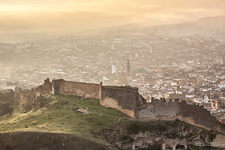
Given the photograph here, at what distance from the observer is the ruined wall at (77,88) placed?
3903 centimetres

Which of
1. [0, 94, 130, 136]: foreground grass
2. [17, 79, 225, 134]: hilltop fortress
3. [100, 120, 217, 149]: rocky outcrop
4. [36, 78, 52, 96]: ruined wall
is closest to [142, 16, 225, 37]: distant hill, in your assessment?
[36, 78, 52, 96]: ruined wall

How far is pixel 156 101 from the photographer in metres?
34.5

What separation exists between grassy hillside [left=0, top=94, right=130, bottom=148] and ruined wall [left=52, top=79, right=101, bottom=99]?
1.00 metres

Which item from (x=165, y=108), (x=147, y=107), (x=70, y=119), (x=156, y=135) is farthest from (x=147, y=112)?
(x=70, y=119)

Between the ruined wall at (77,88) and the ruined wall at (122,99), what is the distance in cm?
245

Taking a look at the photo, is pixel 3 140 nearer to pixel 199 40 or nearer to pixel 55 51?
pixel 55 51

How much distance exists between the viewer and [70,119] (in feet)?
104

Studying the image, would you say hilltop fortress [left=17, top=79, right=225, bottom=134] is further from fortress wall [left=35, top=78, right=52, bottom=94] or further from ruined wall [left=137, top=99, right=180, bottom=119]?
fortress wall [left=35, top=78, right=52, bottom=94]

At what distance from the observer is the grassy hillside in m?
28.6

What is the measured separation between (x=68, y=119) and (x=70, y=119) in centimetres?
18

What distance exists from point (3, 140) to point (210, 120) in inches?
815

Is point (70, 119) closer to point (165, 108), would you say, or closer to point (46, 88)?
point (165, 108)

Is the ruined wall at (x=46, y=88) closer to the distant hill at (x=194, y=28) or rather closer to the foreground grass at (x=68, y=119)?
the foreground grass at (x=68, y=119)

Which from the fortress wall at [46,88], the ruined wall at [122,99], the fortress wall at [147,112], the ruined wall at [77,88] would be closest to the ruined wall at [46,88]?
the fortress wall at [46,88]
